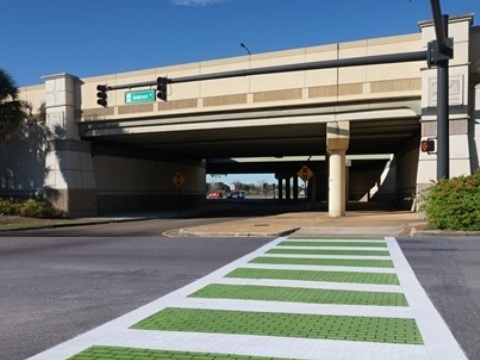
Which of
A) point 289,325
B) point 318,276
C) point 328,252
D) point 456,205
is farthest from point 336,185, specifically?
point 289,325

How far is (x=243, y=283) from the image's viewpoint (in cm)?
809

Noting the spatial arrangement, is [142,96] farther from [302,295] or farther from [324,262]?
[302,295]

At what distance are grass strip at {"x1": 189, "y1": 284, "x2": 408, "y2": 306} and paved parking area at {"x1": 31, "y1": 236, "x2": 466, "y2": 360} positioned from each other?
1 cm

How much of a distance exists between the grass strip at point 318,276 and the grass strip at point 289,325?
235 centimetres

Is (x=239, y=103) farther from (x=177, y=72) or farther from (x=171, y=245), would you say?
(x=171, y=245)

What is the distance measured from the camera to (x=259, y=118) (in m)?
24.8

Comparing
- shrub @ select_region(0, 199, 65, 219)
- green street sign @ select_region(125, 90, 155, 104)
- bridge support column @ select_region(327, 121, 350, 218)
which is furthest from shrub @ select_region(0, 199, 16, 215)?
bridge support column @ select_region(327, 121, 350, 218)

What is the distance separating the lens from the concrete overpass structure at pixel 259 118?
69.3 feet

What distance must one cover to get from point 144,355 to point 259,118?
20.7 meters

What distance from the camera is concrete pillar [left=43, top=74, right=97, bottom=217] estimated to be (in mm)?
28547

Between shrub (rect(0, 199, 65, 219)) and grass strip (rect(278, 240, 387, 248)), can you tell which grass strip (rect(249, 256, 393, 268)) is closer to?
grass strip (rect(278, 240, 387, 248))

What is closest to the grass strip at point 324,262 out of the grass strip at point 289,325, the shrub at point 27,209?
the grass strip at point 289,325

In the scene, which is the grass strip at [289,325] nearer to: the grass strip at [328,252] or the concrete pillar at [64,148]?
the grass strip at [328,252]

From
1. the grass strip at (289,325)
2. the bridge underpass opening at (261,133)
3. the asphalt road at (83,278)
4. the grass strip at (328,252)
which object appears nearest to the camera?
the grass strip at (289,325)
